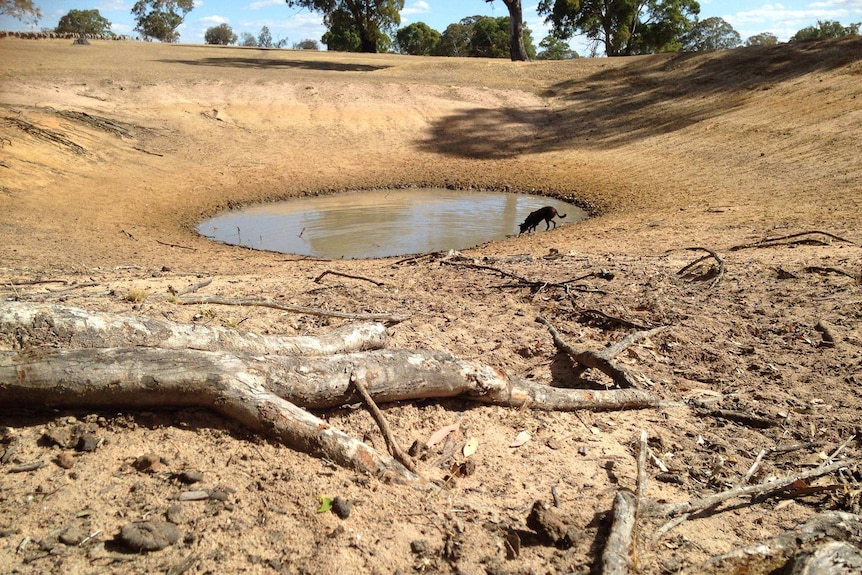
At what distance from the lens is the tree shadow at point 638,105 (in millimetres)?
18109

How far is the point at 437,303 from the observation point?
539cm

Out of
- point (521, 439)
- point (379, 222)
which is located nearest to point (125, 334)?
point (521, 439)

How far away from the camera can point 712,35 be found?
48750 millimetres

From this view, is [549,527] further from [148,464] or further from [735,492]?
[148,464]

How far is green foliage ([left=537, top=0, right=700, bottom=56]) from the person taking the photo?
36.9m

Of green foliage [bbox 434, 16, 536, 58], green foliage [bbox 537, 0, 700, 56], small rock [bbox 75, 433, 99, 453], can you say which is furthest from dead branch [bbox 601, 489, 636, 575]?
green foliage [bbox 434, 16, 536, 58]

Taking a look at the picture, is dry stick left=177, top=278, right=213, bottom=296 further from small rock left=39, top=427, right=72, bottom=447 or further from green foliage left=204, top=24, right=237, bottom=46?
green foliage left=204, top=24, right=237, bottom=46

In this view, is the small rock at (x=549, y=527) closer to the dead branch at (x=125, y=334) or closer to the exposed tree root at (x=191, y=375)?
the exposed tree root at (x=191, y=375)

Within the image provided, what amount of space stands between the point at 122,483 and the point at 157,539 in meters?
0.37

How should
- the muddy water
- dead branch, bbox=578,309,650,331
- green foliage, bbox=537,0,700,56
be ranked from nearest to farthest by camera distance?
dead branch, bbox=578,309,650,331 → the muddy water → green foliage, bbox=537,0,700,56

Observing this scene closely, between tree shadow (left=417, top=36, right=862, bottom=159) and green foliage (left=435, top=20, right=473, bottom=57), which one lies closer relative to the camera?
tree shadow (left=417, top=36, right=862, bottom=159)

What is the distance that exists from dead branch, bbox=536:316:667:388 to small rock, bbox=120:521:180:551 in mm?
2805

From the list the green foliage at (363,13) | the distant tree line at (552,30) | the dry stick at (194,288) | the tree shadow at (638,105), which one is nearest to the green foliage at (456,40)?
the distant tree line at (552,30)

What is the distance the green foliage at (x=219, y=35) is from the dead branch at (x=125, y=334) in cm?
7206
